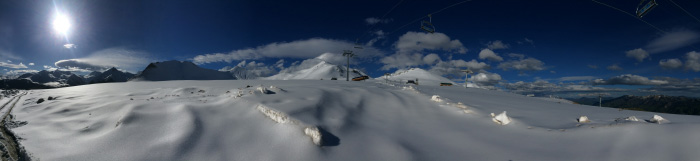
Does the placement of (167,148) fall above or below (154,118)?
below

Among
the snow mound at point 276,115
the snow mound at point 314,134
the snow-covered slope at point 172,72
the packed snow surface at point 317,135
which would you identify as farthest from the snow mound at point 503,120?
the snow-covered slope at point 172,72

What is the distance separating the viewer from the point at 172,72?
523 feet

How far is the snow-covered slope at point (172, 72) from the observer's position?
144425 mm

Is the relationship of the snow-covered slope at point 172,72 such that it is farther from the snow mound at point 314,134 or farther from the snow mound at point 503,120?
the snow mound at point 503,120

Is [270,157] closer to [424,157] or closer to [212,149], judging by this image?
[212,149]

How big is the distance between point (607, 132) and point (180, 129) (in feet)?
29.5

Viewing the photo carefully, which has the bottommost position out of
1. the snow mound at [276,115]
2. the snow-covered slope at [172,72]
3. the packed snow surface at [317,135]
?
the packed snow surface at [317,135]

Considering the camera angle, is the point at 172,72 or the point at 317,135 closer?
the point at 317,135

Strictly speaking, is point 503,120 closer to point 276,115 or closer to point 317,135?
point 317,135

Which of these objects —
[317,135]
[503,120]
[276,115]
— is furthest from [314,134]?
[503,120]

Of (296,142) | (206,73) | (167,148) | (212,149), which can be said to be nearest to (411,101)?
(296,142)

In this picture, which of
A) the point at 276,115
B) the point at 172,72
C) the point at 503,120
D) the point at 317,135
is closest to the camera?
the point at 317,135

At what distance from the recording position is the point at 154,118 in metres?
5.88

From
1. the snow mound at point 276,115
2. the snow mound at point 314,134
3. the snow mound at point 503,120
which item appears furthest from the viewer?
the snow mound at point 503,120
